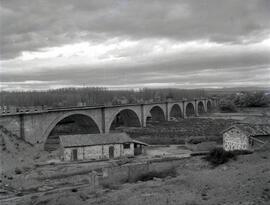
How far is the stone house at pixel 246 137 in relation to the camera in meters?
30.9

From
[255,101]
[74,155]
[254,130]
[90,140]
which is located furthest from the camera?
[255,101]

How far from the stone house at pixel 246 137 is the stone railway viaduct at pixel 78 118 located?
71.1 ft

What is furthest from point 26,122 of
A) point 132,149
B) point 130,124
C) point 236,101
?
point 236,101

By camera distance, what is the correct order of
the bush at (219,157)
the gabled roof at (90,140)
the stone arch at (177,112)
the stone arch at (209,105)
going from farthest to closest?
the stone arch at (209,105)
the stone arch at (177,112)
the gabled roof at (90,140)
the bush at (219,157)

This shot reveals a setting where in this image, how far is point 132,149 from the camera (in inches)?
1379

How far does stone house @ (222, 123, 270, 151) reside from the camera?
101 ft

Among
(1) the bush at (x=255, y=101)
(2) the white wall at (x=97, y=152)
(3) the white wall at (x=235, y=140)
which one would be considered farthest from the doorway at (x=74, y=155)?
(1) the bush at (x=255, y=101)

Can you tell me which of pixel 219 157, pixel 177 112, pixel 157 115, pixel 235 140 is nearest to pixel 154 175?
Answer: pixel 219 157

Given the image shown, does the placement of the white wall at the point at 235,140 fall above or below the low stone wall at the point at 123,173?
above

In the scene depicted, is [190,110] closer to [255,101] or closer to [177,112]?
[177,112]

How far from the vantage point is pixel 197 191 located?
17.2m

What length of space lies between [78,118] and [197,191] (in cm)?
3503

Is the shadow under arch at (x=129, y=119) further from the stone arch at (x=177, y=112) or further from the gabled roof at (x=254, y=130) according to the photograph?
the gabled roof at (x=254, y=130)

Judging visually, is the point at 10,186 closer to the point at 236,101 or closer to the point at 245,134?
A: the point at 245,134
